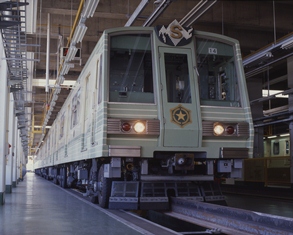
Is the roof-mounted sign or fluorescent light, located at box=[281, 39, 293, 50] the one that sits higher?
fluorescent light, located at box=[281, 39, 293, 50]

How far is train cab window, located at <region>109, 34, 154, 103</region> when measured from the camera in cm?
724

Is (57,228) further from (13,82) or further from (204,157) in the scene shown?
(13,82)

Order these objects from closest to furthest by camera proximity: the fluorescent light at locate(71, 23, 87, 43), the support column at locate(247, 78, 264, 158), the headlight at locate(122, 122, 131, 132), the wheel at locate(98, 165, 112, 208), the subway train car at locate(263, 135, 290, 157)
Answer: the headlight at locate(122, 122, 131, 132)
the wheel at locate(98, 165, 112, 208)
the fluorescent light at locate(71, 23, 87, 43)
the subway train car at locate(263, 135, 290, 157)
the support column at locate(247, 78, 264, 158)

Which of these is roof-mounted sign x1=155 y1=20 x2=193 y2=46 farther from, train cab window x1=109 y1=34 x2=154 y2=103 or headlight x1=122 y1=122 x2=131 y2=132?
headlight x1=122 y1=122 x2=131 y2=132

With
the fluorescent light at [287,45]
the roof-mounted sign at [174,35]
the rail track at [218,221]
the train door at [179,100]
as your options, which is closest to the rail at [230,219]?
the rail track at [218,221]

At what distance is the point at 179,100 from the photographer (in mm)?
7344

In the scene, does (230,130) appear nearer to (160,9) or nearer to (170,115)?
(170,115)

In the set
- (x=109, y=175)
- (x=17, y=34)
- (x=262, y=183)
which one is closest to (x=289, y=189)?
(x=262, y=183)

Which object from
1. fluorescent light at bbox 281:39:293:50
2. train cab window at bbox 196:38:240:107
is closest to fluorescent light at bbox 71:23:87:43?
train cab window at bbox 196:38:240:107

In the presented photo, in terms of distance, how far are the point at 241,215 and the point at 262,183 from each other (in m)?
11.1

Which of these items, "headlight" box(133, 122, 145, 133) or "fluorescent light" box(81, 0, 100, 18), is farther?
"fluorescent light" box(81, 0, 100, 18)

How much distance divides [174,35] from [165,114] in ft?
4.79

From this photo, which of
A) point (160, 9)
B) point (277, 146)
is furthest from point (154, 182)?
point (277, 146)

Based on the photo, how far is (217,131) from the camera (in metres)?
7.27
